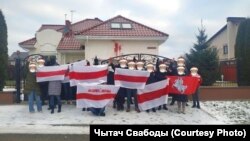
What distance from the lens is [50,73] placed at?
11.8m

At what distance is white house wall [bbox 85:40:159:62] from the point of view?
2150cm

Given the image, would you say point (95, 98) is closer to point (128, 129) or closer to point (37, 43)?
point (128, 129)

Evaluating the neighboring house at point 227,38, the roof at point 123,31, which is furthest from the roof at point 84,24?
the neighboring house at point 227,38

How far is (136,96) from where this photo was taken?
1176 cm

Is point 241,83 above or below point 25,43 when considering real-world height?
below

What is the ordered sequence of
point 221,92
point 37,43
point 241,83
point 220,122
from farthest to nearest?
point 37,43 < point 241,83 < point 221,92 < point 220,122

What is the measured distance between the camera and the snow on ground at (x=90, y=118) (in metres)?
9.42

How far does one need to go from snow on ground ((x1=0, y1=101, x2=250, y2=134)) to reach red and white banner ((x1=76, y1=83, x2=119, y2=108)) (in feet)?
1.30

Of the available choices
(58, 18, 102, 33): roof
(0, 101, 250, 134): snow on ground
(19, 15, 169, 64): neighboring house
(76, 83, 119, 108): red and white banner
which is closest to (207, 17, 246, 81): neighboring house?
(58, 18, 102, 33): roof

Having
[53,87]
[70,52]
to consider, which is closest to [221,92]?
[53,87]

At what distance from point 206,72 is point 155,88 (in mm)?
7791

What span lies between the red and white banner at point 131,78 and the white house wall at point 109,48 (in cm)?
993

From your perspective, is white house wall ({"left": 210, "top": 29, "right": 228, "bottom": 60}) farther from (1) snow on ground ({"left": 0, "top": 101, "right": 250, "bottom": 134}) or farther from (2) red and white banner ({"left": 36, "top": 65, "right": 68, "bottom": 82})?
(2) red and white banner ({"left": 36, "top": 65, "right": 68, "bottom": 82})

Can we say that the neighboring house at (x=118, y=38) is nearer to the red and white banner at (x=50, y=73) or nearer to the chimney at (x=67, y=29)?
the chimney at (x=67, y=29)
